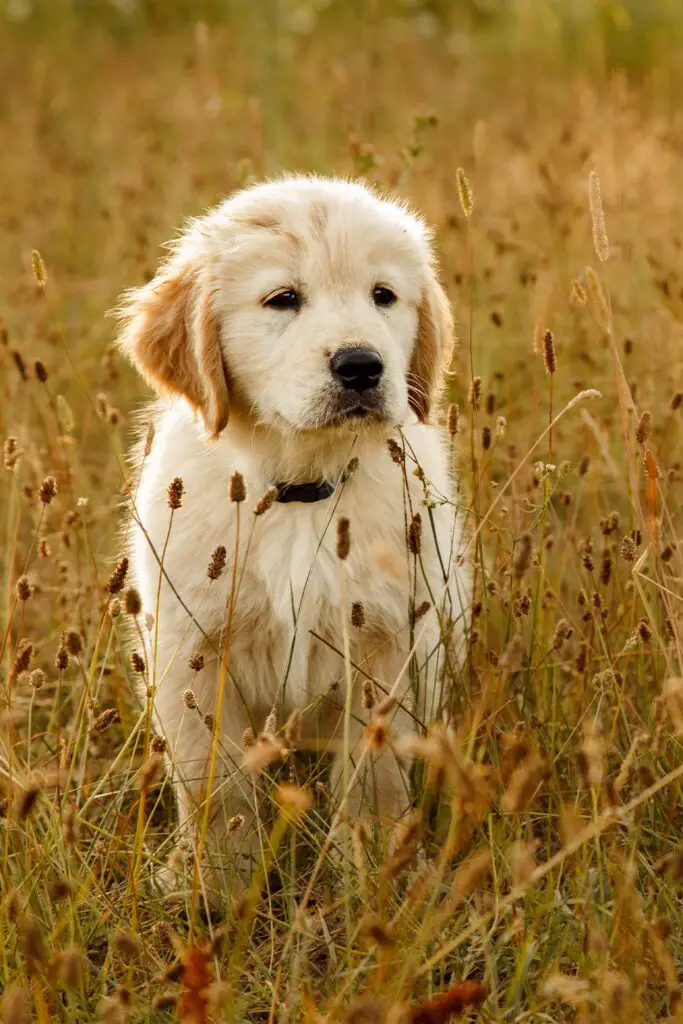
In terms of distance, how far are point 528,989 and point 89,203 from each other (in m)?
5.37

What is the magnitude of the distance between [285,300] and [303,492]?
453mm

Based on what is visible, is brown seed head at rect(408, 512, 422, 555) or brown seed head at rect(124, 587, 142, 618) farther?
brown seed head at rect(408, 512, 422, 555)

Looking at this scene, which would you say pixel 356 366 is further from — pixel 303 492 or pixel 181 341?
pixel 181 341

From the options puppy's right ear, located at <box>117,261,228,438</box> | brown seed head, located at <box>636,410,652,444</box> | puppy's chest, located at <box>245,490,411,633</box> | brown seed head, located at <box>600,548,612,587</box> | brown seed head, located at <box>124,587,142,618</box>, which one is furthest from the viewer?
puppy's right ear, located at <box>117,261,228,438</box>

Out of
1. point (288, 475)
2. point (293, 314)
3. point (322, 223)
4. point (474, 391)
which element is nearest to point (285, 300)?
point (293, 314)

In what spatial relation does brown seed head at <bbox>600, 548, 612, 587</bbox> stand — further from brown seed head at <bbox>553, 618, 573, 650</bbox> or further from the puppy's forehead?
the puppy's forehead

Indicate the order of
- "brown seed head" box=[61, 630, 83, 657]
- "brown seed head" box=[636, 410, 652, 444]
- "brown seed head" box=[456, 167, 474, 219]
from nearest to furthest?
"brown seed head" box=[61, 630, 83, 657] → "brown seed head" box=[636, 410, 652, 444] → "brown seed head" box=[456, 167, 474, 219]

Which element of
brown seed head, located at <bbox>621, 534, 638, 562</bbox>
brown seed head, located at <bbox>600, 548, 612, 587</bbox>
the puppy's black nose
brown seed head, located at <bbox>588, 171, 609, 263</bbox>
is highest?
brown seed head, located at <bbox>588, 171, 609, 263</bbox>

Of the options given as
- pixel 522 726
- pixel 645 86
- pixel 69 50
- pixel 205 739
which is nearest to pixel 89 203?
pixel 69 50

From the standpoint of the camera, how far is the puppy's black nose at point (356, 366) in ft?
7.89

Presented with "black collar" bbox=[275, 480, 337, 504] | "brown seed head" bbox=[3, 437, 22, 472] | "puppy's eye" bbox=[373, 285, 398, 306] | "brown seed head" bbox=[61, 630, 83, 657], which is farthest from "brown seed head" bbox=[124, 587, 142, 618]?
"puppy's eye" bbox=[373, 285, 398, 306]

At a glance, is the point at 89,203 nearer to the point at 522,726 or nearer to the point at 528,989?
the point at 522,726

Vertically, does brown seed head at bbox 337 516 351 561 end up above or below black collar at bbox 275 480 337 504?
above

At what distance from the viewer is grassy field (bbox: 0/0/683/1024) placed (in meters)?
1.72
